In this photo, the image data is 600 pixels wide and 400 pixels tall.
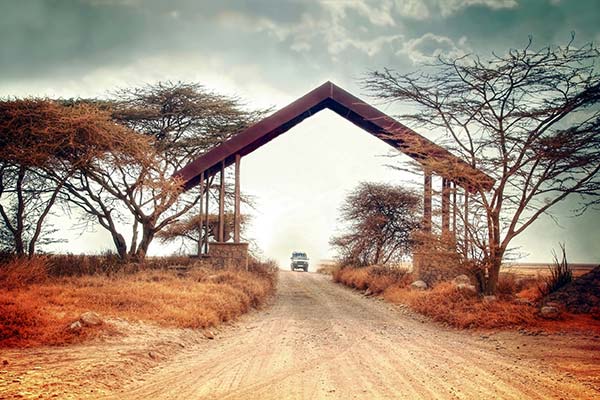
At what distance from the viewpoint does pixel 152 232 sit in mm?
17859

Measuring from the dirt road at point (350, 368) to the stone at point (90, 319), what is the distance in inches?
68.6

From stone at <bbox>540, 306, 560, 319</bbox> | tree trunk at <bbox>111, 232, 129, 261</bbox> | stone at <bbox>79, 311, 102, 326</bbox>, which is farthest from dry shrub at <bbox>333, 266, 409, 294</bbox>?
stone at <bbox>79, 311, 102, 326</bbox>

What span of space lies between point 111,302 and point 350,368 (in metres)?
5.57

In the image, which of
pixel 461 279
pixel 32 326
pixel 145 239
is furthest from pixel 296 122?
pixel 32 326

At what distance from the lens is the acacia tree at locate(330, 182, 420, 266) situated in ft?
69.2

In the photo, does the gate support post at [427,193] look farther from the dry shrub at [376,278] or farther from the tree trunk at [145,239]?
the tree trunk at [145,239]

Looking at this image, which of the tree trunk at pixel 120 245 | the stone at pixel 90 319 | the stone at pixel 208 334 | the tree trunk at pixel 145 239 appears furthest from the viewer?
the tree trunk at pixel 145 239

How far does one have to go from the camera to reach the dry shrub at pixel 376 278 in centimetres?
1687

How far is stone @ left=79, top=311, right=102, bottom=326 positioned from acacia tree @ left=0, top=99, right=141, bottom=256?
7.94 m

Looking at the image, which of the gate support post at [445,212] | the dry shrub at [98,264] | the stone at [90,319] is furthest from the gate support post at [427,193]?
the dry shrub at [98,264]

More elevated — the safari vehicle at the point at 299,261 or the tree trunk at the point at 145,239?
the tree trunk at the point at 145,239

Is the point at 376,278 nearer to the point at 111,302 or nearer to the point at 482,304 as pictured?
the point at 482,304

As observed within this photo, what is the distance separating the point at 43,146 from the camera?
14164 millimetres

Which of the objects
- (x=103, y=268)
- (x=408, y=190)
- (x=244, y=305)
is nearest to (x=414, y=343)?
(x=244, y=305)
